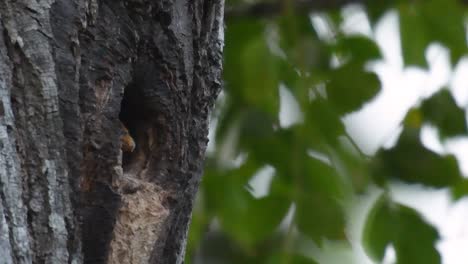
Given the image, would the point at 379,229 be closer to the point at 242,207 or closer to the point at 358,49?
the point at 242,207

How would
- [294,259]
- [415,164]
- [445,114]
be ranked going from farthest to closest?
[445,114] < [415,164] < [294,259]

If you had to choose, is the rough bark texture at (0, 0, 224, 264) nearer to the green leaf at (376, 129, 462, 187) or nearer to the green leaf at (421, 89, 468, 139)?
the green leaf at (376, 129, 462, 187)

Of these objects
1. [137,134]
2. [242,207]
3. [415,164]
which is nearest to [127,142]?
[137,134]

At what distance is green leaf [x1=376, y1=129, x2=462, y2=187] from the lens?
1.83 m

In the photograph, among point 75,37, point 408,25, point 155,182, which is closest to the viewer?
point 75,37

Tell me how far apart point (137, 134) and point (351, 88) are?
786 millimetres

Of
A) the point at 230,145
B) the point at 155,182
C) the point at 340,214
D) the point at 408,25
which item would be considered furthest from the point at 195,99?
the point at 408,25

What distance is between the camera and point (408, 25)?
199cm

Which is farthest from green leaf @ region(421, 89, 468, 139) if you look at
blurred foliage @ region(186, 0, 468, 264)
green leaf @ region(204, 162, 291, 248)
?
green leaf @ region(204, 162, 291, 248)

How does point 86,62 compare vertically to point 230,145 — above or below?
below

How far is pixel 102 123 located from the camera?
3.03 ft

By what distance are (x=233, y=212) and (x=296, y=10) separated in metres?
0.51

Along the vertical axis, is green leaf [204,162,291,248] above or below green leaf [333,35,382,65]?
below

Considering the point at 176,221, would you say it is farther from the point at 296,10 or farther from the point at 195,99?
the point at 296,10
